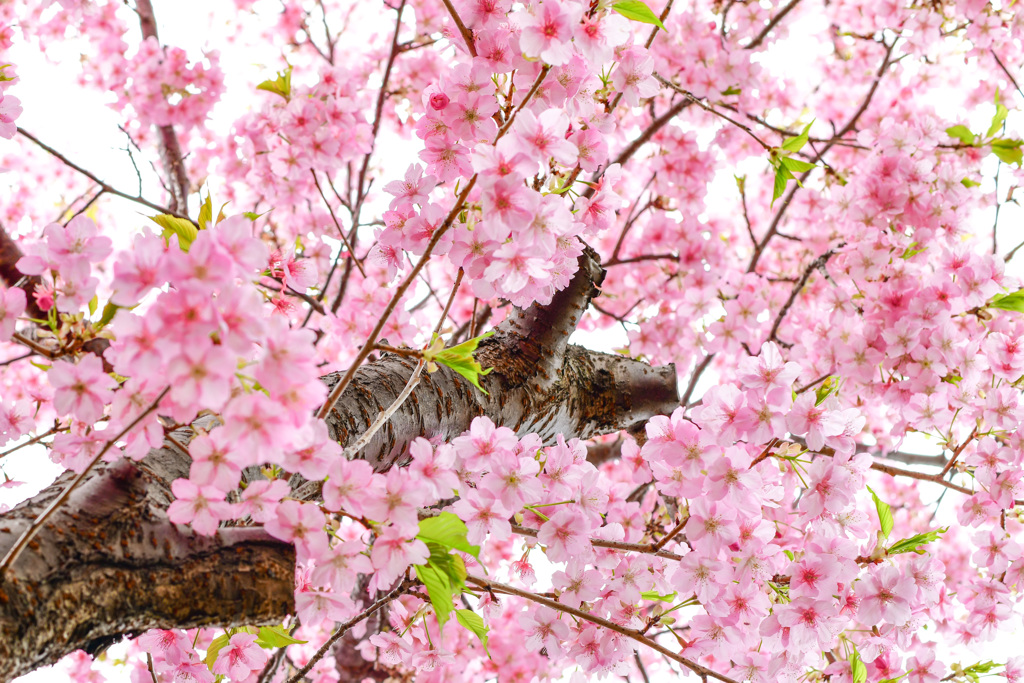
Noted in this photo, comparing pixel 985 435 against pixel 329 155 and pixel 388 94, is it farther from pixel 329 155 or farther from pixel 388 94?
pixel 388 94

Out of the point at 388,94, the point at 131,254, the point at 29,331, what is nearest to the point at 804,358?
the point at 388,94

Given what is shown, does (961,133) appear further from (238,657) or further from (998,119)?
(238,657)

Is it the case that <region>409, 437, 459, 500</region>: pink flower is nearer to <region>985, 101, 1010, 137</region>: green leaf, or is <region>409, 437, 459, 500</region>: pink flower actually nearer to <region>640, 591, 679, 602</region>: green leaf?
<region>640, 591, 679, 602</region>: green leaf

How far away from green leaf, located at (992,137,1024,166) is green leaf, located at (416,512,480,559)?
2.52m

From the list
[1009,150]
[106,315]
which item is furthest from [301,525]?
[1009,150]

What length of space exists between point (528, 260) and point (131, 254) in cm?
60

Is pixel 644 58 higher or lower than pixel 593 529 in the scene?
higher

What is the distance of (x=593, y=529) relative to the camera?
143 cm

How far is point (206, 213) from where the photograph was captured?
115 cm

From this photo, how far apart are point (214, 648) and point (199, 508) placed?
0.53 metres

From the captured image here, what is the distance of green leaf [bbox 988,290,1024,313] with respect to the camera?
214 cm

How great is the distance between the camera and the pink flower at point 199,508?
865 millimetres

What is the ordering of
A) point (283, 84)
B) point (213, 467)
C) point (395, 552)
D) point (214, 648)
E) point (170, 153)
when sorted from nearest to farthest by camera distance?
point (213, 467) < point (395, 552) < point (214, 648) < point (283, 84) < point (170, 153)

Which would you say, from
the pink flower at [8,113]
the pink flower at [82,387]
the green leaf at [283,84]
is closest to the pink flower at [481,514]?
the pink flower at [82,387]
